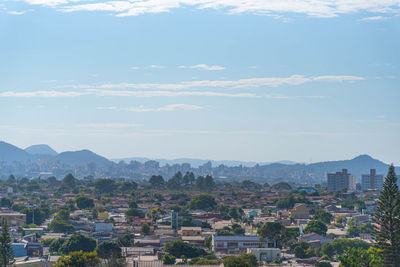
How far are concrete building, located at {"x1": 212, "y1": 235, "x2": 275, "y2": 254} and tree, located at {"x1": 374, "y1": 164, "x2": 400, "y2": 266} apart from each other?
728 inches

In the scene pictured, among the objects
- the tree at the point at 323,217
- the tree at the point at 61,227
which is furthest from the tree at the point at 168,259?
the tree at the point at 323,217

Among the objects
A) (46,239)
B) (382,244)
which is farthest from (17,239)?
(382,244)

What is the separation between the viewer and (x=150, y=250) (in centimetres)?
4247

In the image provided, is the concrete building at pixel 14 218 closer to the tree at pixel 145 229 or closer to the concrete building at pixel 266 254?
the tree at pixel 145 229

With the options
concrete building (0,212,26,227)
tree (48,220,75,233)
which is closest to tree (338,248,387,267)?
tree (48,220,75,233)

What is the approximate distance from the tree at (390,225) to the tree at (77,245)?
799 inches

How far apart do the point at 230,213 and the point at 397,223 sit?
4410 centimetres

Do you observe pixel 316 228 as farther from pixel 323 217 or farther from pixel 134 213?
pixel 134 213

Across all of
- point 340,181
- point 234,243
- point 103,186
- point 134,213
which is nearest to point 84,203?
point 134,213

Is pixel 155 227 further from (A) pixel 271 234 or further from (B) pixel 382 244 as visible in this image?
(B) pixel 382 244

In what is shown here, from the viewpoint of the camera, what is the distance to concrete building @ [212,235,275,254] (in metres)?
44.2

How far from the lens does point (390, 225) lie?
84.9ft

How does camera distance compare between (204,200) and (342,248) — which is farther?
(204,200)

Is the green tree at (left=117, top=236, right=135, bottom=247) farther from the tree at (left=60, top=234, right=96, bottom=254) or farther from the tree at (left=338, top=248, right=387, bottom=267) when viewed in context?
the tree at (left=338, top=248, right=387, bottom=267)
